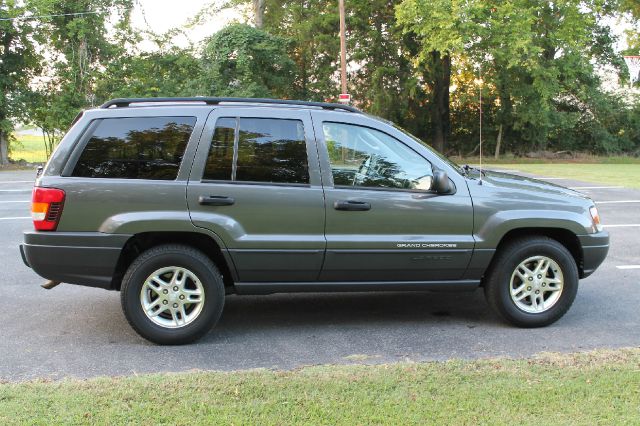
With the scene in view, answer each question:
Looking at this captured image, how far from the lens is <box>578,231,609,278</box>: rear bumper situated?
518cm

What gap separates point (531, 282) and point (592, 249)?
2.00 feet

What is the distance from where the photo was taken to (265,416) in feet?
10.9

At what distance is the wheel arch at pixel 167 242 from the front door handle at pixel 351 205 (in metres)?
0.93

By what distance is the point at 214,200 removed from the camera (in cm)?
469

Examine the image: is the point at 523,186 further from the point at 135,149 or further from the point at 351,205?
the point at 135,149

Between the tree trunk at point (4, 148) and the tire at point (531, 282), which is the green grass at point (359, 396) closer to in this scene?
the tire at point (531, 282)

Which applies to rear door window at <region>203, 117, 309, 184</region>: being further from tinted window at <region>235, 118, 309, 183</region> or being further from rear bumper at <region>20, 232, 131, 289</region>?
rear bumper at <region>20, 232, 131, 289</region>

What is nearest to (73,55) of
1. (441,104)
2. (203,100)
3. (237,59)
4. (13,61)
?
(13,61)

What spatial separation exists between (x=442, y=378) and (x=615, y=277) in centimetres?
405

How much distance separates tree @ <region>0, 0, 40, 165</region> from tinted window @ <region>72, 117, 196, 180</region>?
28.2 m

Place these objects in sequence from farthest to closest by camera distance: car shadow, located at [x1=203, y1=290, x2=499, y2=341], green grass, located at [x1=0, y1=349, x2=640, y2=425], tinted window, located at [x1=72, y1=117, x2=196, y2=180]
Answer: car shadow, located at [x1=203, y1=290, x2=499, y2=341], tinted window, located at [x1=72, y1=117, x2=196, y2=180], green grass, located at [x1=0, y1=349, x2=640, y2=425]

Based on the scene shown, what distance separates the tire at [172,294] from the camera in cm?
468

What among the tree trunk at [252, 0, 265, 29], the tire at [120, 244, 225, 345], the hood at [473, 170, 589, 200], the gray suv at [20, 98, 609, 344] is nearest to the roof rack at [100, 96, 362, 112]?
the gray suv at [20, 98, 609, 344]

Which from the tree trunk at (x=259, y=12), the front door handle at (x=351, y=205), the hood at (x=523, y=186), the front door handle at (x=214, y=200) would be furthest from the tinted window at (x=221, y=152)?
the tree trunk at (x=259, y=12)
